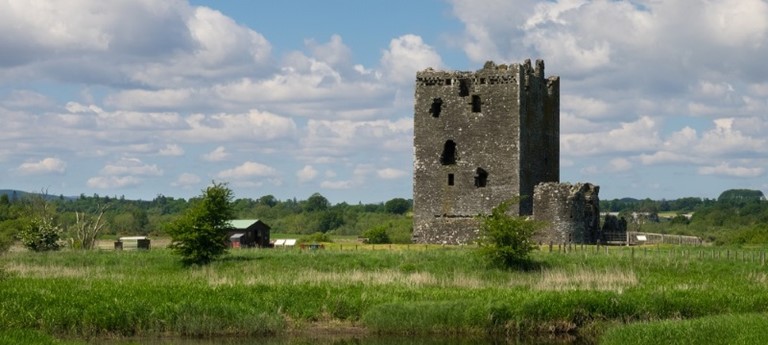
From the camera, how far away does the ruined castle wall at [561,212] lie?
4988 cm

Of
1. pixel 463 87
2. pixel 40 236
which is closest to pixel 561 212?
pixel 463 87

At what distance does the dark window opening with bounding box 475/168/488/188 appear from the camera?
52312 millimetres

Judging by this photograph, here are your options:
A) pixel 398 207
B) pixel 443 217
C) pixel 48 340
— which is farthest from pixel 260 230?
pixel 398 207

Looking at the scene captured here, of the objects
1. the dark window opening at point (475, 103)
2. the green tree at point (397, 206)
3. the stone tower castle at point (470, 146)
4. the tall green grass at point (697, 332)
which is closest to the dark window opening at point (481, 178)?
the stone tower castle at point (470, 146)

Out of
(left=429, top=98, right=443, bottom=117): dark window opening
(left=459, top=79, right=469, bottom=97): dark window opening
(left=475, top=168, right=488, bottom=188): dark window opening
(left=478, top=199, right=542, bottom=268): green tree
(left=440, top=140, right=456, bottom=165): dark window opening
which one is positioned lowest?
(left=478, top=199, right=542, bottom=268): green tree

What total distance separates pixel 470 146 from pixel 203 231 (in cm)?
1428

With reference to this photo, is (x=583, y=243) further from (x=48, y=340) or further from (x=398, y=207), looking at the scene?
(x=398, y=207)

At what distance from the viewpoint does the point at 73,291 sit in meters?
31.1

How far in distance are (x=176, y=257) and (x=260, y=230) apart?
890 inches

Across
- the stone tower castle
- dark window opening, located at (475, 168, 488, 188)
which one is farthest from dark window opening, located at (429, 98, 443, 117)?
dark window opening, located at (475, 168, 488, 188)

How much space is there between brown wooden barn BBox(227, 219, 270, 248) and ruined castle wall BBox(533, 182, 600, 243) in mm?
18910

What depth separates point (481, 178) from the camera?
52.7m

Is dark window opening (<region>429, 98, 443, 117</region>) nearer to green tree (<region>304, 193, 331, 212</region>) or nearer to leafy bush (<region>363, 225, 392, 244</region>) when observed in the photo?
leafy bush (<region>363, 225, 392, 244</region>)

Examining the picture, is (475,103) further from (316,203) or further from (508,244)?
(316,203)
